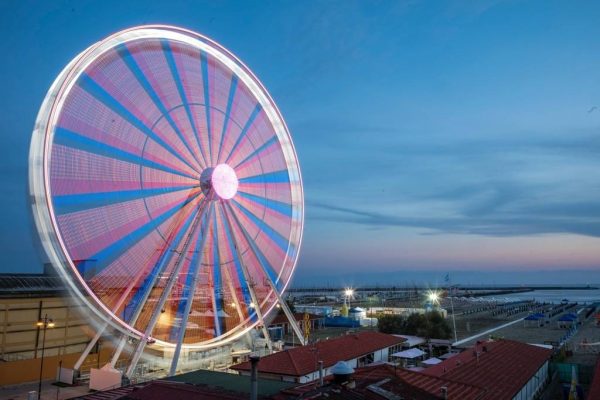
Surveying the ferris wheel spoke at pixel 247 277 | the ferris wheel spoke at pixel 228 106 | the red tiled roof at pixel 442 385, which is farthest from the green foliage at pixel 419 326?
the ferris wheel spoke at pixel 228 106

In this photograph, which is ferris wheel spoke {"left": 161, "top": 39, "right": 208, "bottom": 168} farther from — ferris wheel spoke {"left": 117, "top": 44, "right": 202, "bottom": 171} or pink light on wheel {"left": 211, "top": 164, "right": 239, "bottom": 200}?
pink light on wheel {"left": 211, "top": 164, "right": 239, "bottom": 200}

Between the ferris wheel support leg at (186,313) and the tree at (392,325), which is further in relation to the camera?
the tree at (392,325)

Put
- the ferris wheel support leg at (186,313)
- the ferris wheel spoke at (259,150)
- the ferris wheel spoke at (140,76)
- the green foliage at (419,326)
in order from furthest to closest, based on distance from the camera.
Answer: the green foliage at (419,326)
the ferris wheel spoke at (259,150)
the ferris wheel support leg at (186,313)
the ferris wheel spoke at (140,76)

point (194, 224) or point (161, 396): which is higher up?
point (194, 224)

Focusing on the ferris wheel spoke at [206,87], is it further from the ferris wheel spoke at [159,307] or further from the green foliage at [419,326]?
the green foliage at [419,326]

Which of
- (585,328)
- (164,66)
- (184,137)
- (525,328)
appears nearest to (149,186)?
(184,137)

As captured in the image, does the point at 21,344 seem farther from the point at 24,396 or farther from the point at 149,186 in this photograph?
the point at 149,186

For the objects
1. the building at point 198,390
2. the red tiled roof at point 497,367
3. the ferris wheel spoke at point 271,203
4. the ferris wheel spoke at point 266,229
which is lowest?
the red tiled roof at point 497,367
